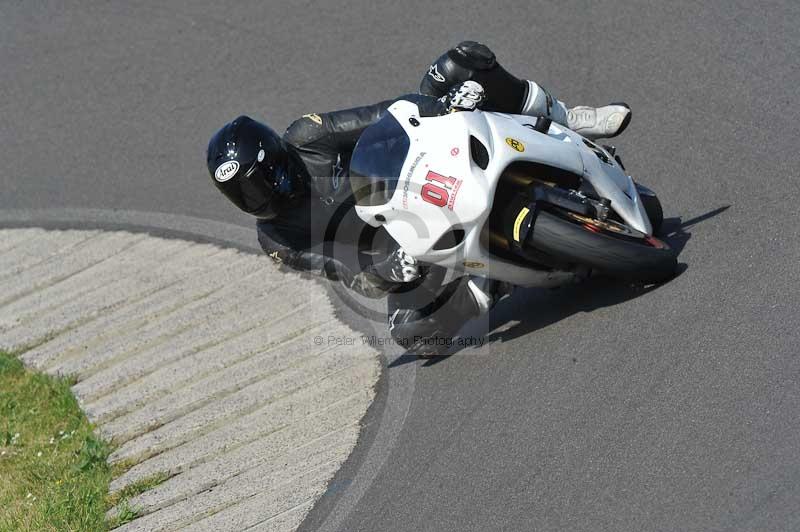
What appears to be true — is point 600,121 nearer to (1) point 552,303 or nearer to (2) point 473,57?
(2) point 473,57

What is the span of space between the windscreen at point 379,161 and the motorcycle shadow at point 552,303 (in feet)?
→ 4.44

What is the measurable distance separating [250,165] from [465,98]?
59.1 inches

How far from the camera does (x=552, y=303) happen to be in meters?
6.42

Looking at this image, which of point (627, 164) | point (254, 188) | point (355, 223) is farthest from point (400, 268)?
point (627, 164)

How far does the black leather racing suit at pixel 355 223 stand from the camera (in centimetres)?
636

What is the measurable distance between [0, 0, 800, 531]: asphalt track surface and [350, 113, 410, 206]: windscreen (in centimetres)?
132

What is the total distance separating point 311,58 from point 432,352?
3.96 m

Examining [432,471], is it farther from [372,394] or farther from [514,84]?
[514,84]

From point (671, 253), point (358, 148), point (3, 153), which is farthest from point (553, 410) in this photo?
point (3, 153)

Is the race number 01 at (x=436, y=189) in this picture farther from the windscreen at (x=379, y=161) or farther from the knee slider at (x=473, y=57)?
the knee slider at (x=473, y=57)

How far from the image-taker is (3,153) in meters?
10.1

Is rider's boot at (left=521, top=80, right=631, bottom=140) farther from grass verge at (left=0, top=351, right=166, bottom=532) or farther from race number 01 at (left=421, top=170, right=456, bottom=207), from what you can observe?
grass verge at (left=0, top=351, right=166, bottom=532)

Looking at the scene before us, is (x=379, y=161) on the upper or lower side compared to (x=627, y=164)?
upper

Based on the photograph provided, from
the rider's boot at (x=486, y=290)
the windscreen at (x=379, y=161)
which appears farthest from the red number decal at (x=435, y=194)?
the rider's boot at (x=486, y=290)
